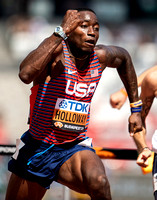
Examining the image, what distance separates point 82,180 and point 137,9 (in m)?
16.7

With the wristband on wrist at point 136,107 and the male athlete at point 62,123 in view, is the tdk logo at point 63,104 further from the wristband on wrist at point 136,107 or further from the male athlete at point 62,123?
the wristband on wrist at point 136,107

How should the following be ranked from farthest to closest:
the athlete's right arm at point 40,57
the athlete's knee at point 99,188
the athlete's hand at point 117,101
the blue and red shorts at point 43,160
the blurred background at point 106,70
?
the blurred background at point 106,70 → the athlete's hand at point 117,101 → the blue and red shorts at point 43,160 → the athlete's knee at point 99,188 → the athlete's right arm at point 40,57

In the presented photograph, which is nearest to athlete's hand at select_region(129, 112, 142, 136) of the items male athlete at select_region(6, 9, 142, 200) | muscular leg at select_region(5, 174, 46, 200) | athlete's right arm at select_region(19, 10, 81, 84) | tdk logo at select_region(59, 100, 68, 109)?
male athlete at select_region(6, 9, 142, 200)

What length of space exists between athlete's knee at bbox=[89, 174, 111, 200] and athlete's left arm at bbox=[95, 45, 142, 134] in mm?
740

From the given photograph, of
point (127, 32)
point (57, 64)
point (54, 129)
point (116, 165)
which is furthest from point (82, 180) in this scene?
point (127, 32)

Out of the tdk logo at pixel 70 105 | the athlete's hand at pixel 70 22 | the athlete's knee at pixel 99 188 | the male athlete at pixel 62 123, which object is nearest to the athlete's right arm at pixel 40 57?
the athlete's hand at pixel 70 22

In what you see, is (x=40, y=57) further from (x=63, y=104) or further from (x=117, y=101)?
(x=117, y=101)

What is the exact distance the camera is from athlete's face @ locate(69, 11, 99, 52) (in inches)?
150

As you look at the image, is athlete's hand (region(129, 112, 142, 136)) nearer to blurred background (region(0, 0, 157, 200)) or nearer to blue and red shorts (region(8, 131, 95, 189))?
blue and red shorts (region(8, 131, 95, 189))

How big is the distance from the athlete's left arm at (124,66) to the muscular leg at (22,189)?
102 cm

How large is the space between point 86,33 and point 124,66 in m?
0.72

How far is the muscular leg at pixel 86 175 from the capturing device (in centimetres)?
361

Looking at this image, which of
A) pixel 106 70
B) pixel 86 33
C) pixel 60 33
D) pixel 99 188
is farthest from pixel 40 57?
pixel 106 70

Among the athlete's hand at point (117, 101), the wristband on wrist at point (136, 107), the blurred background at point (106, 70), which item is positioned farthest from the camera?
the blurred background at point (106, 70)
